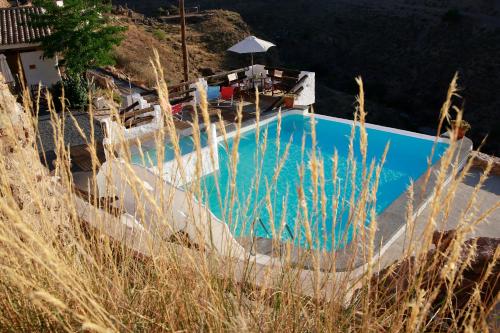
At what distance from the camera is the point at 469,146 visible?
839 cm

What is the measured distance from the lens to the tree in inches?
415

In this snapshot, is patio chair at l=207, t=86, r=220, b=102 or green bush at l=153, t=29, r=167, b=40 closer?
patio chair at l=207, t=86, r=220, b=102

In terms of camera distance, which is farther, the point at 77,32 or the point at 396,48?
the point at 396,48

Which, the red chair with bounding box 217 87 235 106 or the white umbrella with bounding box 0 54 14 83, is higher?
the white umbrella with bounding box 0 54 14 83

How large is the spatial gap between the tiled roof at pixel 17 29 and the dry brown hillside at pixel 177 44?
429 cm

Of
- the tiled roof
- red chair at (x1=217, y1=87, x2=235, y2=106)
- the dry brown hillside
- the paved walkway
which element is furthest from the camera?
the dry brown hillside

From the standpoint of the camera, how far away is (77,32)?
10.6 metres

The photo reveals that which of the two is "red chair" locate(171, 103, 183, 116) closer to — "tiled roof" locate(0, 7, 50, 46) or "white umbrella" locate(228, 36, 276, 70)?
"white umbrella" locate(228, 36, 276, 70)

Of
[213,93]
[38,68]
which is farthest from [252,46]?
[38,68]

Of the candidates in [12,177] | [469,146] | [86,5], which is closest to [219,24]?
[86,5]

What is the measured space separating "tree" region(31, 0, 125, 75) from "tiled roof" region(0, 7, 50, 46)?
1.41 m

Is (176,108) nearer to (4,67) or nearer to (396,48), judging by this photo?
(4,67)

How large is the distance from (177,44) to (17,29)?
1475 cm

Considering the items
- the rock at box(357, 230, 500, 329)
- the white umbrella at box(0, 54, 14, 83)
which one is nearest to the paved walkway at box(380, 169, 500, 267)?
the rock at box(357, 230, 500, 329)
